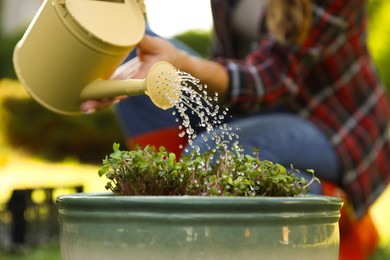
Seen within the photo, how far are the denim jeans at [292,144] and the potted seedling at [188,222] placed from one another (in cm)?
116

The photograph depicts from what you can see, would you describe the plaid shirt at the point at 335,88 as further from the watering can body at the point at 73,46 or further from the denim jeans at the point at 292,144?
the watering can body at the point at 73,46

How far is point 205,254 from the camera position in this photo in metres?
1.17

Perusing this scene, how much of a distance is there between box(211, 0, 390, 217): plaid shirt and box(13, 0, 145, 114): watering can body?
751 mm

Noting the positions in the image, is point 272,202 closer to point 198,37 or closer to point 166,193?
point 166,193

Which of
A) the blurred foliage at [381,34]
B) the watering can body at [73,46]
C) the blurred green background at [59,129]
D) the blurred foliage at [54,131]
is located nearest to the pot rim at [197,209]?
the watering can body at [73,46]

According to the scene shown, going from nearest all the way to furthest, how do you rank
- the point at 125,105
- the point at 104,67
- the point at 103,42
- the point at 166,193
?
1. the point at 166,193
2. the point at 103,42
3. the point at 104,67
4. the point at 125,105

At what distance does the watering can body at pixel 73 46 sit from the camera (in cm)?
167

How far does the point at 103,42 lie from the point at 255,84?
992 mm

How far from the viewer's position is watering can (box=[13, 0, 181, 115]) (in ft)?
5.47

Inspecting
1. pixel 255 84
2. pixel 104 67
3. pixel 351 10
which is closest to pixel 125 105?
pixel 255 84

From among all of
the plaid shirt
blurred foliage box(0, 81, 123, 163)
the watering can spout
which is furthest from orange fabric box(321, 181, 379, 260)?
blurred foliage box(0, 81, 123, 163)

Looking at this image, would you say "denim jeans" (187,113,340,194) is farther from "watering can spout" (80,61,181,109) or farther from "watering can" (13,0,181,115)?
"watering can spout" (80,61,181,109)

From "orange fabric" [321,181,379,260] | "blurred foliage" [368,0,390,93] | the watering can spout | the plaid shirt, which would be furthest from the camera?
"blurred foliage" [368,0,390,93]

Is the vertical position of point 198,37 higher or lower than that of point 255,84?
higher
